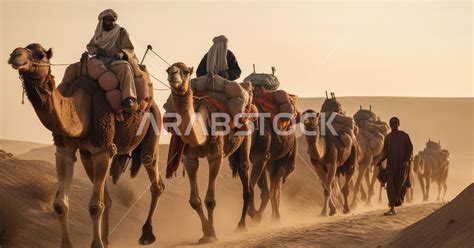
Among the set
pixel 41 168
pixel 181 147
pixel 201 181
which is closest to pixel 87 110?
pixel 181 147

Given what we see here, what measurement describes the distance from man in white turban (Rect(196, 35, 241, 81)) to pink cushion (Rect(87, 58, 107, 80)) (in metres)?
4.55

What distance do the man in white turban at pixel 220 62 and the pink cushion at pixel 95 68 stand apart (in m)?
4.55

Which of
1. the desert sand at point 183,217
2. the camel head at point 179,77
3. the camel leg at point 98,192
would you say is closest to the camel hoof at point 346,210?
the desert sand at point 183,217

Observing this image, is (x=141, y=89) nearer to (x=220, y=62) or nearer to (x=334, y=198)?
(x=220, y=62)

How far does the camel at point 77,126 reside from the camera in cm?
1011

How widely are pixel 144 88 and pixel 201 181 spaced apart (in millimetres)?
15278

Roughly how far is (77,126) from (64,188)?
0.98 metres

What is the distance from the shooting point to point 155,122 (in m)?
13.6

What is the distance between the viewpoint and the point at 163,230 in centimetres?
1766

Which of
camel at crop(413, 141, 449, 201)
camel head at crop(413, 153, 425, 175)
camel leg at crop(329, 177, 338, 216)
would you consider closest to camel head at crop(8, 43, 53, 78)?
camel leg at crop(329, 177, 338, 216)

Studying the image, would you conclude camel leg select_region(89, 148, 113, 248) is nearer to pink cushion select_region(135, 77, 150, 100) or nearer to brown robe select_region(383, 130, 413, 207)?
pink cushion select_region(135, 77, 150, 100)

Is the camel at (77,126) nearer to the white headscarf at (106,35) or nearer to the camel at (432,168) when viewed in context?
the white headscarf at (106,35)

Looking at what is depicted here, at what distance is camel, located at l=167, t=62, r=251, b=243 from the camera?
502 inches

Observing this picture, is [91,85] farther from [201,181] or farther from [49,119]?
[201,181]
